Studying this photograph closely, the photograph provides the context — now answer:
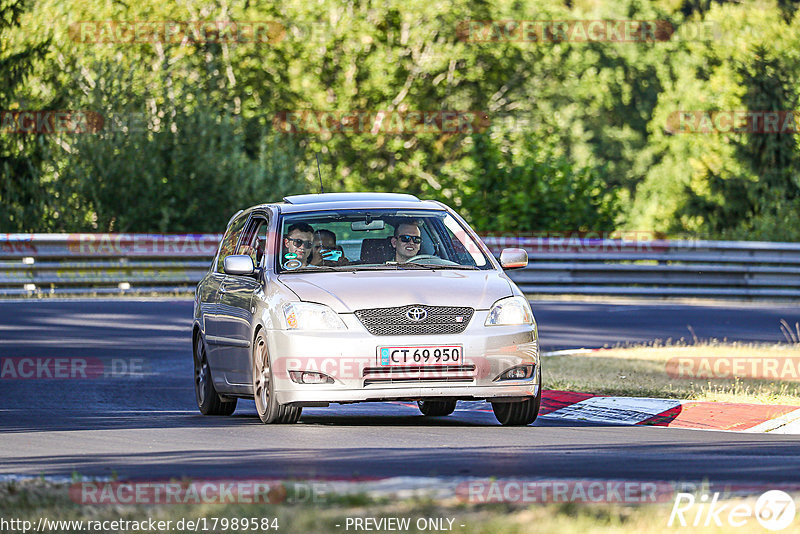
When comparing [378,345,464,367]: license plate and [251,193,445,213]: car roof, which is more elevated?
[251,193,445,213]: car roof

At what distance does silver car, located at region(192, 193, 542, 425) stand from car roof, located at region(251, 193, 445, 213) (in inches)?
0.7

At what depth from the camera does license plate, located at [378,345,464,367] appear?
10750 millimetres

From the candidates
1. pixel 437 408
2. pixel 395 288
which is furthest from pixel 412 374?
pixel 437 408

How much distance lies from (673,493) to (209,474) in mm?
2487

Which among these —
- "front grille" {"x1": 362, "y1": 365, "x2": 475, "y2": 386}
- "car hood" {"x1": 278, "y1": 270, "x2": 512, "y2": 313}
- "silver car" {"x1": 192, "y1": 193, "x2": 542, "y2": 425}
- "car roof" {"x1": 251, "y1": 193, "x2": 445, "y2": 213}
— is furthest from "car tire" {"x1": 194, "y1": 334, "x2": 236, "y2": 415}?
"front grille" {"x1": 362, "y1": 365, "x2": 475, "y2": 386}

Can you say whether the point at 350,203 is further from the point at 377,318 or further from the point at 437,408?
the point at 437,408

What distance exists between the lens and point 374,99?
51438 millimetres

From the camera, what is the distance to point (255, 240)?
12.8 m

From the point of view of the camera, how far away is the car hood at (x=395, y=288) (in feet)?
35.6

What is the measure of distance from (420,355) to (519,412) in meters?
1.15

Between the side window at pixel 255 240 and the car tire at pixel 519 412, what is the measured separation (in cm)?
224

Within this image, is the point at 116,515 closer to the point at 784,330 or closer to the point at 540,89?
the point at 784,330

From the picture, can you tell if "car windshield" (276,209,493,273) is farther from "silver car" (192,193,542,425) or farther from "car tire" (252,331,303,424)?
"car tire" (252,331,303,424)

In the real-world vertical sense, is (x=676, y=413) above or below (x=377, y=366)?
below
